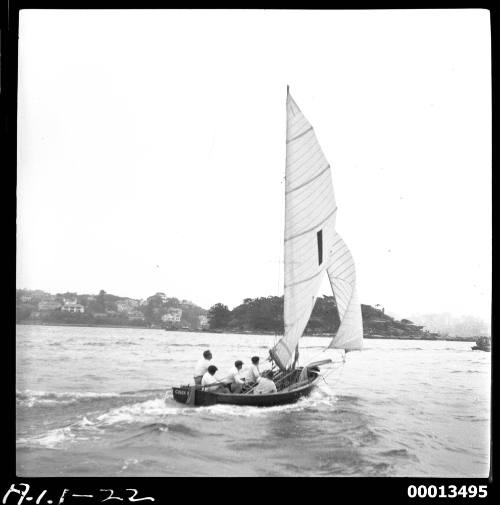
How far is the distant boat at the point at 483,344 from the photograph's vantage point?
215 inches

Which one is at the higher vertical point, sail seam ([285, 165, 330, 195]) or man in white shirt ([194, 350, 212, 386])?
sail seam ([285, 165, 330, 195])

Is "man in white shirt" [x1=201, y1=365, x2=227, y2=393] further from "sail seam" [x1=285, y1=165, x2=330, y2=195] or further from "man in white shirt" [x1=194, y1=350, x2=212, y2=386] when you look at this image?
"sail seam" [x1=285, y1=165, x2=330, y2=195]

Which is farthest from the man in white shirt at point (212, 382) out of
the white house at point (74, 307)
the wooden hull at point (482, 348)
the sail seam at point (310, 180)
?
the wooden hull at point (482, 348)

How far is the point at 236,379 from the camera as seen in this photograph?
7.18 metres

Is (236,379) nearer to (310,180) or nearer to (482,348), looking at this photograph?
(310,180)

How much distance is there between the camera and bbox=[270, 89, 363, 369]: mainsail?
6355 mm

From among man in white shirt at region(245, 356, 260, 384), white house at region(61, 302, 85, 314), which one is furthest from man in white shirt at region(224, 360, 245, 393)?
white house at region(61, 302, 85, 314)

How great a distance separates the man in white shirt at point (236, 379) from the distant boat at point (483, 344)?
2.68 metres

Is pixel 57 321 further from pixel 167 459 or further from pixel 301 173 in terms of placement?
pixel 301 173

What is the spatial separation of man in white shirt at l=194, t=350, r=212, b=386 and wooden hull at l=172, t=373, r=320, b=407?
0.47ft

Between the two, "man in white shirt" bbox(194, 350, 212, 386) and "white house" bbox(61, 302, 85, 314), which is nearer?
"white house" bbox(61, 302, 85, 314)
